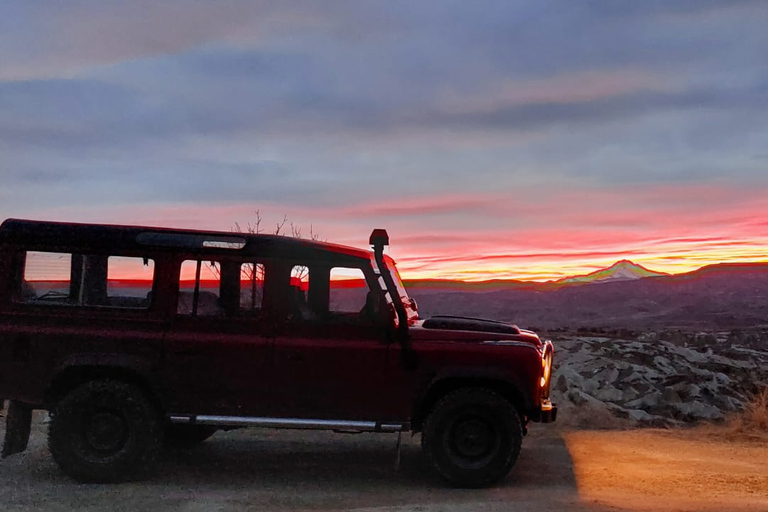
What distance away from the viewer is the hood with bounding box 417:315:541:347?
7.77 metres

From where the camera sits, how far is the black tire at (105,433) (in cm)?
757

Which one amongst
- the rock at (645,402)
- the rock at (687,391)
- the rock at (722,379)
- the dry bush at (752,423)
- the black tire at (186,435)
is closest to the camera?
the black tire at (186,435)

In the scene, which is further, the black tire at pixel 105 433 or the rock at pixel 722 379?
the rock at pixel 722 379

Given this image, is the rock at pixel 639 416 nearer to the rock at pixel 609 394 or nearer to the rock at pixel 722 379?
the rock at pixel 609 394

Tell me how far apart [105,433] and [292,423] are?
76.6 inches

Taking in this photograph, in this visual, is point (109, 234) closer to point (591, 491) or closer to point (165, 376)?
point (165, 376)

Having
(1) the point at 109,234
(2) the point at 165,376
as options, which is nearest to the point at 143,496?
(2) the point at 165,376

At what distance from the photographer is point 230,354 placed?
7.69 metres

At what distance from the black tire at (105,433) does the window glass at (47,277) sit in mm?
1005

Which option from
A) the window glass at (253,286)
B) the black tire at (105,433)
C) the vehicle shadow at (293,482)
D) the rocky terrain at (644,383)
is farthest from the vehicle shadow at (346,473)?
the rocky terrain at (644,383)

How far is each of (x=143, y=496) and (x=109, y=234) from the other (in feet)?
8.78

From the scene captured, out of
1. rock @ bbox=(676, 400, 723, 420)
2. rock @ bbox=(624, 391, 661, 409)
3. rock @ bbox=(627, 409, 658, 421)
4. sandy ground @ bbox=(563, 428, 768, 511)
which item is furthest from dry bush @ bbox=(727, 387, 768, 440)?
rock @ bbox=(624, 391, 661, 409)

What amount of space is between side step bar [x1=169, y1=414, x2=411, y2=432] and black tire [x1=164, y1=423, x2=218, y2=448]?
1478mm

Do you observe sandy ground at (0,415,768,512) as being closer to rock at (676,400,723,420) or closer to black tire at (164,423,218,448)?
black tire at (164,423,218,448)
